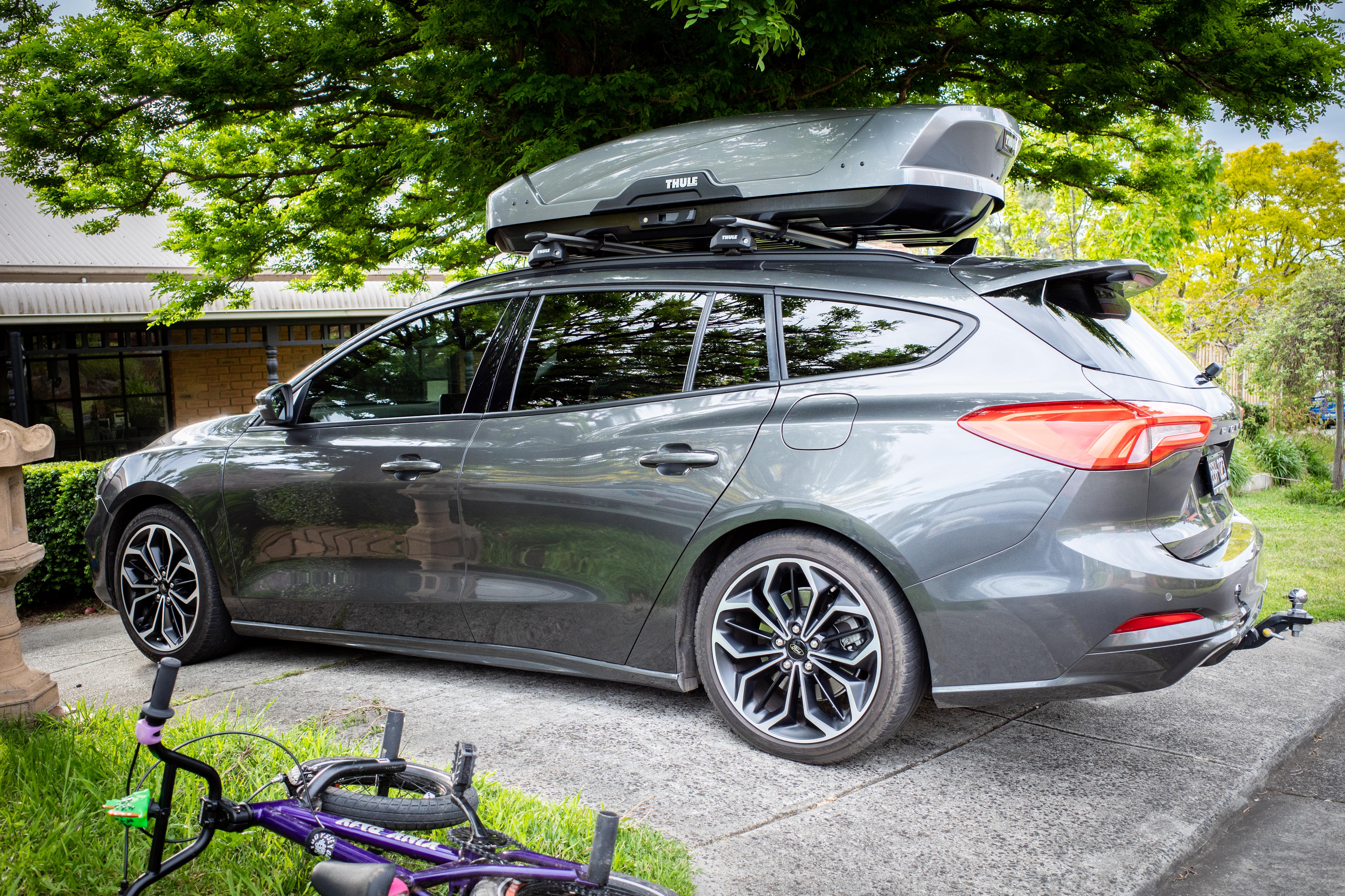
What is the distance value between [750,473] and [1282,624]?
1919 millimetres

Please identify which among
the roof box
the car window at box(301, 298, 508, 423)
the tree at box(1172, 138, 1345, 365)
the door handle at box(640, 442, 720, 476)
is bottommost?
the door handle at box(640, 442, 720, 476)

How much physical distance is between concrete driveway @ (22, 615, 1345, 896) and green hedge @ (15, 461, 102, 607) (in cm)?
276

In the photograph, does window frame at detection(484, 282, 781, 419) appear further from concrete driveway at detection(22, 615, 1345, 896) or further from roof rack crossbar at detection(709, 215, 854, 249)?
concrete driveway at detection(22, 615, 1345, 896)

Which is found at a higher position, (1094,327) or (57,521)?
(1094,327)

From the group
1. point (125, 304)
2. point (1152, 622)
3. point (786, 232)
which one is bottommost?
point (1152, 622)

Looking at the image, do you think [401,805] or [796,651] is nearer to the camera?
[401,805]

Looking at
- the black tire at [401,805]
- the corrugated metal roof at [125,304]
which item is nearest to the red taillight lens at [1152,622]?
the black tire at [401,805]

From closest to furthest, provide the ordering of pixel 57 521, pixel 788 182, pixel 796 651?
pixel 796 651, pixel 788 182, pixel 57 521

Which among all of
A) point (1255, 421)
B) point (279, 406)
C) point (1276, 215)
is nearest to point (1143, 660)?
point (279, 406)

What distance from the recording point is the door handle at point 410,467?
13.1ft

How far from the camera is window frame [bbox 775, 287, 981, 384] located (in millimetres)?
3115

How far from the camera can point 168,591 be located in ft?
15.4

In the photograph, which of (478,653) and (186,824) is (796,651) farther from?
(186,824)

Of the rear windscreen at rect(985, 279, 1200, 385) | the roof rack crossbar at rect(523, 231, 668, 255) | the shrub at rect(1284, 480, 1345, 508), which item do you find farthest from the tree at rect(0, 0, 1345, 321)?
the shrub at rect(1284, 480, 1345, 508)
